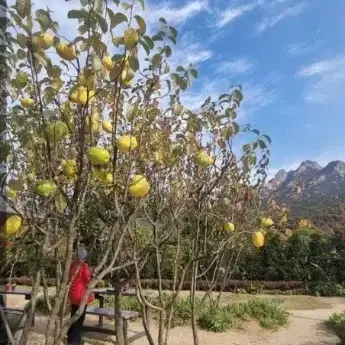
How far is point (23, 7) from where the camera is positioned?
5.36 ft

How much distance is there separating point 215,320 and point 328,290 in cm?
711

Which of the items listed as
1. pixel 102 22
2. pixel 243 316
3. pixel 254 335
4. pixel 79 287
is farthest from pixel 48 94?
pixel 243 316

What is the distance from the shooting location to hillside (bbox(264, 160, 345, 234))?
24.2 ft

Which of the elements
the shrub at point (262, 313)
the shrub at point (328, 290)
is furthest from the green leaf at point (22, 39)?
the shrub at point (328, 290)

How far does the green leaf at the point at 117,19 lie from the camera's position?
1607 mm

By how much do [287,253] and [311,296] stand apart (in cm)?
187

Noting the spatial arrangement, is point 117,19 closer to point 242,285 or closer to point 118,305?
point 118,305

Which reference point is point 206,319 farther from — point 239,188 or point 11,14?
point 11,14

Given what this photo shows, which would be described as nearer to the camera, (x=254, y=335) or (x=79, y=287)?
(x=79, y=287)

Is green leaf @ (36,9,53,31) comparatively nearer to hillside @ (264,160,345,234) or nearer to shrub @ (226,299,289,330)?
hillside @ (264,160,345,234)

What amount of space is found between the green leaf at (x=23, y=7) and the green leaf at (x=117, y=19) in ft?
0.98

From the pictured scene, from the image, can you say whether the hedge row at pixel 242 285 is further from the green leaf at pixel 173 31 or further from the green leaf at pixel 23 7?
the green leaf at pixel 23 7

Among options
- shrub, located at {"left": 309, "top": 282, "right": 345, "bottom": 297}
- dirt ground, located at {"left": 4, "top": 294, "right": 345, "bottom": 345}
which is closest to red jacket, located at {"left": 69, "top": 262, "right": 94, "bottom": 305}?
dirt ground, located at {"left": 4, "top": 294, "right": 345, "bottom": 345}

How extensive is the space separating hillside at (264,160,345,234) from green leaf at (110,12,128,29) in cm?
508
